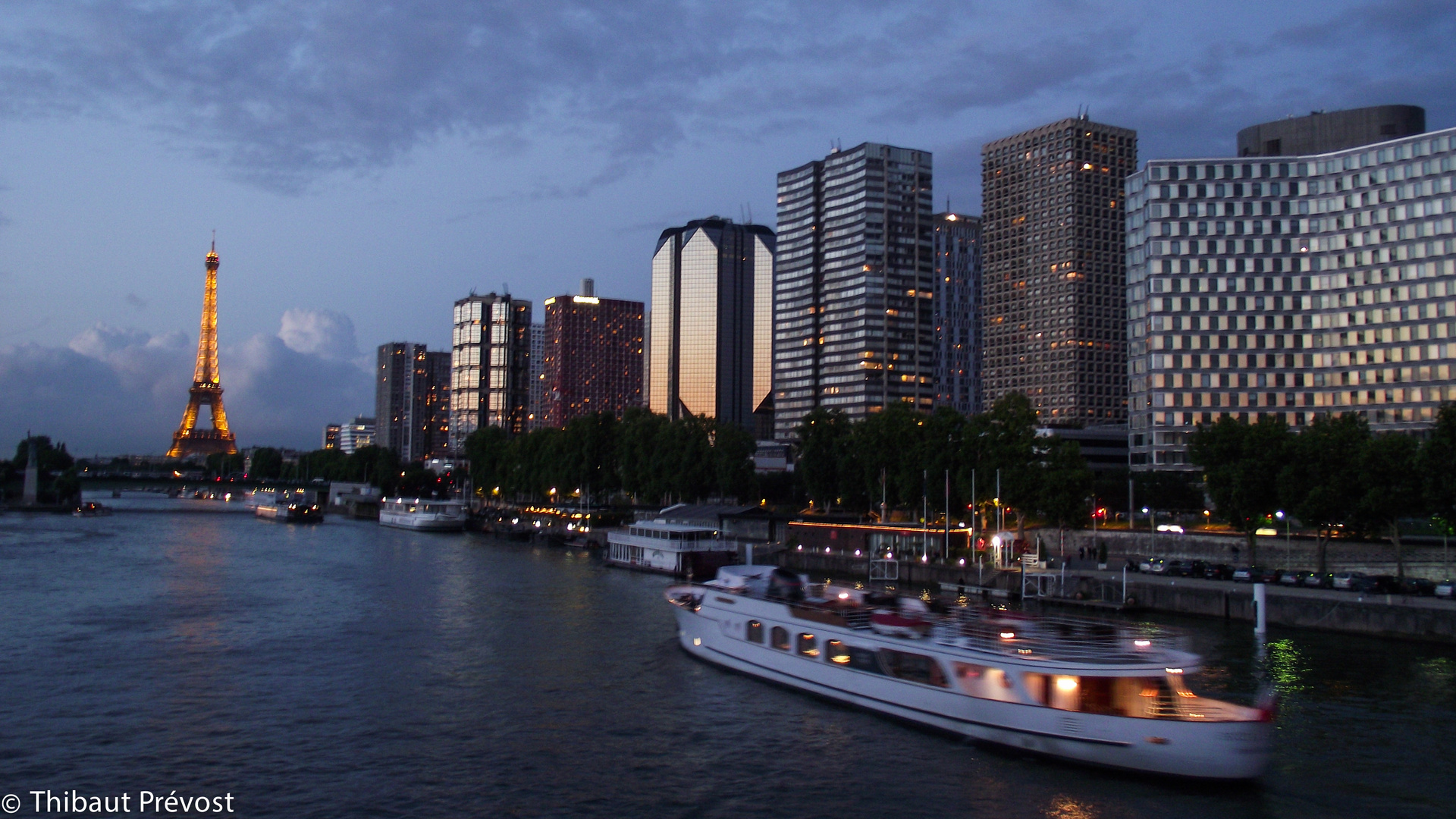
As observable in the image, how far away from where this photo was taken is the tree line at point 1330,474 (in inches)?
2165

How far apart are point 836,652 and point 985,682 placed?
6639mm

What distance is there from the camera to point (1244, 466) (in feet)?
210

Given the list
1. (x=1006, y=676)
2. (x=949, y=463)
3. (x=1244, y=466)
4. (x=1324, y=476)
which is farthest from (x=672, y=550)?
(x=1006, y=676)

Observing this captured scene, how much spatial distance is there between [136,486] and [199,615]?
124 m

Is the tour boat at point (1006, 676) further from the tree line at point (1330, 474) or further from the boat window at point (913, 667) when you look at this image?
the tree line at point (1330, 474)

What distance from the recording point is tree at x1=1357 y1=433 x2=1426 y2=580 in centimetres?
5656

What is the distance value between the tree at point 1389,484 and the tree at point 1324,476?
0.83 meters

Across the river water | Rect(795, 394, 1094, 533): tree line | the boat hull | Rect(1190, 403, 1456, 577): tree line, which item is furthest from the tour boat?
Rect(795, 394, 1094, 533): tree line

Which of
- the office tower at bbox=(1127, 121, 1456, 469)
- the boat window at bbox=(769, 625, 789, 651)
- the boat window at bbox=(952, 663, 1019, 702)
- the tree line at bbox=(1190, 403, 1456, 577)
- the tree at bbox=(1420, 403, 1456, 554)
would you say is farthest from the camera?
the office tower at bbox=(1127, 121, 1456, 469)

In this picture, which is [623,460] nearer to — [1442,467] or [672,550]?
[672,550]

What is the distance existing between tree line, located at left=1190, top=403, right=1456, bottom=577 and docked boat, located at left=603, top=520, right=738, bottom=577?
33.7 m

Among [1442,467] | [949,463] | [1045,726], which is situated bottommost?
[1045,726]

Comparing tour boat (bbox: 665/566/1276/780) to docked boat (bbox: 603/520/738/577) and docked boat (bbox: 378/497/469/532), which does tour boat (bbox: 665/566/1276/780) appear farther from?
docked boat (bbox: 378/497/469/532)

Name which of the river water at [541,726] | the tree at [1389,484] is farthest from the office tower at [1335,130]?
the river water at [541,726]
